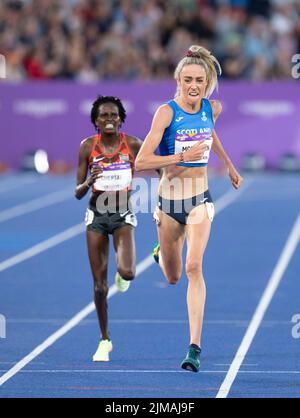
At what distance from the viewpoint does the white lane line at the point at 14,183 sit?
23.3 m

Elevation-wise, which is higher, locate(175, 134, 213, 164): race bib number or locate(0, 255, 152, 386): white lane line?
locate(175, 134, 213, 164): race bib number

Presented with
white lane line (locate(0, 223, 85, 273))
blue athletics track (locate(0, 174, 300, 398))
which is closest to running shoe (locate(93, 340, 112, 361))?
blue athletics track (locate(0, 174, 300, 398))

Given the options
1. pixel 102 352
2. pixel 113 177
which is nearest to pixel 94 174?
pixel 113 177

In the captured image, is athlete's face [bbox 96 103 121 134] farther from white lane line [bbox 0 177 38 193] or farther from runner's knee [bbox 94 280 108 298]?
white lane line [bbox 0 177 38 193]

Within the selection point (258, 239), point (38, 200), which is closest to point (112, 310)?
point (258, 239)

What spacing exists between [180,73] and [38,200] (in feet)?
42.1

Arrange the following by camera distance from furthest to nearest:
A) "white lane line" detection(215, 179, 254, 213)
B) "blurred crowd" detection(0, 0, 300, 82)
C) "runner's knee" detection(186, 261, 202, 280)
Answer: "blurred crowd" detection(0, 0, 300, 82) < "white lane line" detection(215, 179, 254, 213) < "runner's knee" detection(186, 261, 202, 280)

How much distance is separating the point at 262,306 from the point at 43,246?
4.69 metres

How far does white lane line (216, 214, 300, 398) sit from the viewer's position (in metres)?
8.89

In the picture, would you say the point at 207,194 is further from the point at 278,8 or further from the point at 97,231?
the point at 278,8

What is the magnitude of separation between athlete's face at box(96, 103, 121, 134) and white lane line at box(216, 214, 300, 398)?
1.80 meters

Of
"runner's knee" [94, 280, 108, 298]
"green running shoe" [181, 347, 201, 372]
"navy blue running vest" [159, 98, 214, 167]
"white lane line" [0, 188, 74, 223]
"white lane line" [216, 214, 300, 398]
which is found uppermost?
"navy blue running vest" [159, 98, 214, 167]

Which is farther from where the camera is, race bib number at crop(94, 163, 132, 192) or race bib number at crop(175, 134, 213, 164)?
race bib number at crop(94, 163, 132, 192)

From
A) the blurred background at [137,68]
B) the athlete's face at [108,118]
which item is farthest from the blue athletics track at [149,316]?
the blurred background at [137,68]
